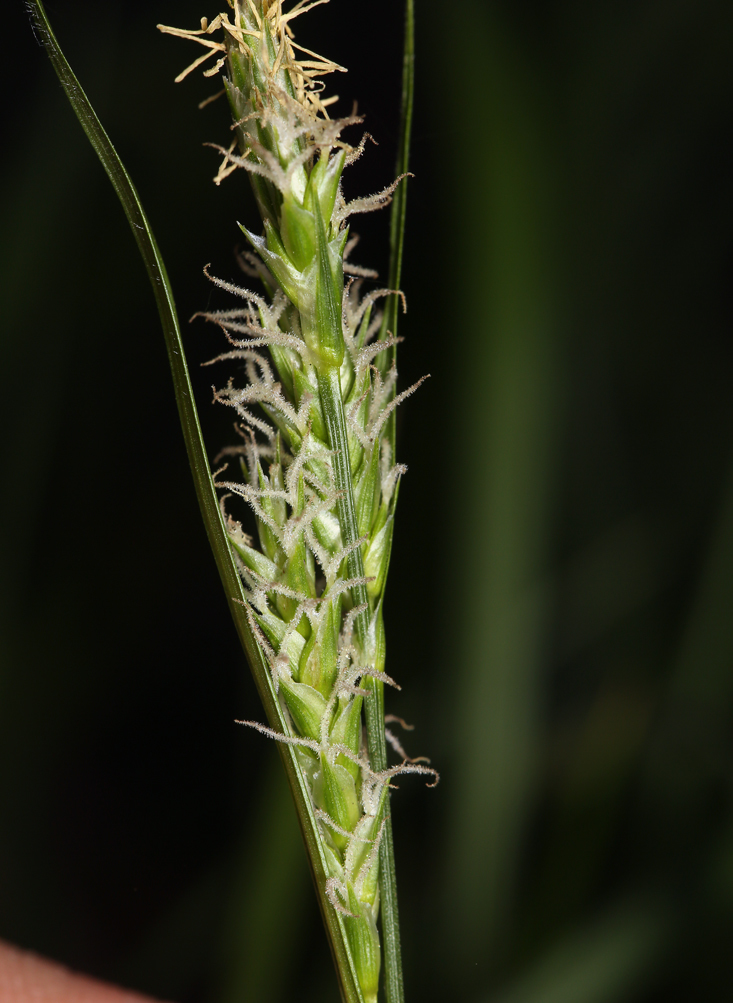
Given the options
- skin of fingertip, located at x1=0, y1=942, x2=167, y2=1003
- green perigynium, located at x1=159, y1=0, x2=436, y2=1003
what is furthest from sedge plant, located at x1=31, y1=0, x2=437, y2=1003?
skin of fingertip, located at x1=0, y1=942, x2=167, y2=1003

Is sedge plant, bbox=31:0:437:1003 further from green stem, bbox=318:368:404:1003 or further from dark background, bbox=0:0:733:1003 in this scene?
dark background, bbox=0:0:733:1003

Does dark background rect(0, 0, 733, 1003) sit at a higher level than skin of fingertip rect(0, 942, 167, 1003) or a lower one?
higher

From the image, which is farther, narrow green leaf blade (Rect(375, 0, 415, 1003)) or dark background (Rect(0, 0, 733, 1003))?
dark background (Rect(0, 0, 733, 1003))

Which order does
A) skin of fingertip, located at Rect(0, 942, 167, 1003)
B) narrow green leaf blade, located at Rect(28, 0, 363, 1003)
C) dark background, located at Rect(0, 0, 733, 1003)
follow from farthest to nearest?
1. dark background, located at Rect(0, 0, 733, 1003)
2. skin of fingertip, located at Rect(0, 942, 167, 1003)
3. narrow green leaf blade, located at Rect(28, 0, 363, 1003)

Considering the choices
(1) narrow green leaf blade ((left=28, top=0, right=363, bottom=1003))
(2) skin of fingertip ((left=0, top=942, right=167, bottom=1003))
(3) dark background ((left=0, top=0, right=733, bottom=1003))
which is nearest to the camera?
(1) narrow green leaf blade ((left=28, top=0, right=363, bottom=1003))

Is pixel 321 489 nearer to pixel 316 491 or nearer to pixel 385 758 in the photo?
pixel 316 491

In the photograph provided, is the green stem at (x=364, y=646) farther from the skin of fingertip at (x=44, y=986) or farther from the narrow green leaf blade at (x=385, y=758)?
the skin of fingertip at (x=44, y=986)

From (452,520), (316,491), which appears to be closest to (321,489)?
(316,491)

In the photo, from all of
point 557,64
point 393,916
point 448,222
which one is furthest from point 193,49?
point 393,916
